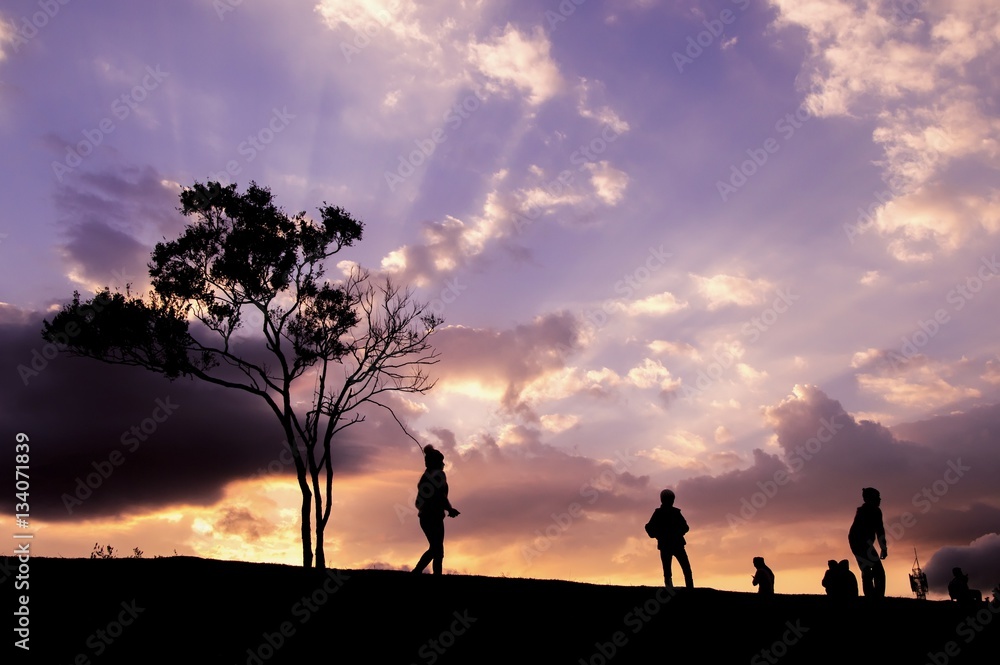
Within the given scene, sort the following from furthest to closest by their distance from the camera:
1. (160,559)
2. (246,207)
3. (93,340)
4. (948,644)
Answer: (246,207) → (93,340) → (160,559) → (948,644)

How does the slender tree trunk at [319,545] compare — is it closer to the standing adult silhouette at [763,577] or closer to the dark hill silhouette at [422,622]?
the dark hill silhouette at [422,622]

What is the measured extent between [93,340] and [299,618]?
74.1 feet

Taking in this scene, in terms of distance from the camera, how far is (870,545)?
52.1 ft

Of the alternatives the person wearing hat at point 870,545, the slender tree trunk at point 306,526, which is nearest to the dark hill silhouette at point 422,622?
the person wearing hat at point 870,545

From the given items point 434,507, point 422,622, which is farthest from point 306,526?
point 422,622

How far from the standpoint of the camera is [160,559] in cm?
1703

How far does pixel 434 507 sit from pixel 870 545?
9.13m

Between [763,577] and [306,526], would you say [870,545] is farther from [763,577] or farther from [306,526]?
[306,526]

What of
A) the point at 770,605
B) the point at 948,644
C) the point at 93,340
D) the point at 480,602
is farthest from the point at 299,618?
the point at 93,340

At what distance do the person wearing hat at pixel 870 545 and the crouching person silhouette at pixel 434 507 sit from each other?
333 inches

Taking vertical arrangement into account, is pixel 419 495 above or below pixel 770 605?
above

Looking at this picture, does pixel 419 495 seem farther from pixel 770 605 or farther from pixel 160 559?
pixel 770 605

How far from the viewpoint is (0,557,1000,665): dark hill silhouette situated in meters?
10.9

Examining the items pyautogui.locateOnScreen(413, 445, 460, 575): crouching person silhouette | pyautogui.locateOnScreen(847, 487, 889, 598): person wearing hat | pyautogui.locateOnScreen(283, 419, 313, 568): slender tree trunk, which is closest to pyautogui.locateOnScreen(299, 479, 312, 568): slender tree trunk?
pyautogui.locateOnScreen(283, 419, 313, 568): slender tree trunk
